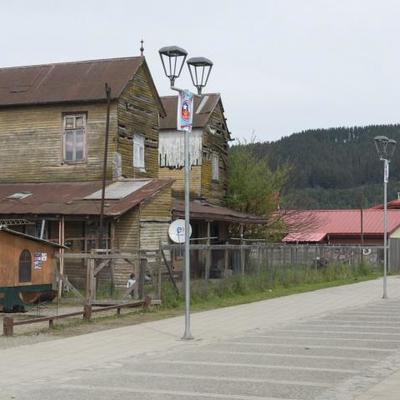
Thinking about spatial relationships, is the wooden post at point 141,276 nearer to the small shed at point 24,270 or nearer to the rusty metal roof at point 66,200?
the small shed at point 24,270

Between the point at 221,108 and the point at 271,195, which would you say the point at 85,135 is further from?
the point at 271,195

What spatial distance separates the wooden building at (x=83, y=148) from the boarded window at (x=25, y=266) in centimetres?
700

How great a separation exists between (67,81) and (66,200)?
6.83 metres

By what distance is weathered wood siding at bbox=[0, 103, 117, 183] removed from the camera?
29344mm

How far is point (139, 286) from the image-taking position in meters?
19.1

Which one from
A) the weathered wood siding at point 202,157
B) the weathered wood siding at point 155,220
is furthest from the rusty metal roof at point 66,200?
the weathered wood siding at point 202,157

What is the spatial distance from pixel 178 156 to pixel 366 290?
13242 mm

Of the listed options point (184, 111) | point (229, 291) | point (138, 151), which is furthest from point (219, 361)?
point (138, 151)

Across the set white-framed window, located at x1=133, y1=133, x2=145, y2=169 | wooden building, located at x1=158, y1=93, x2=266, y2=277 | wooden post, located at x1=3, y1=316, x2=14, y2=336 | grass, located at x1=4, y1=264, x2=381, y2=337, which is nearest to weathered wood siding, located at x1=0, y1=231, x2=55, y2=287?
grass, located at x1=4, y1=264, x2=381, y2=337

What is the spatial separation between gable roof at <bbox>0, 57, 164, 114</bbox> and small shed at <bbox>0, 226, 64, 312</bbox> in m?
11.2

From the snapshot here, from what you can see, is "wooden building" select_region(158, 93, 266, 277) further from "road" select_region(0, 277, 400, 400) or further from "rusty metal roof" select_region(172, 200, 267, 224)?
"road" select_region(0, 277, 400, 400)

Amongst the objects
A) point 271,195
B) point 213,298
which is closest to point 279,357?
point 213,298

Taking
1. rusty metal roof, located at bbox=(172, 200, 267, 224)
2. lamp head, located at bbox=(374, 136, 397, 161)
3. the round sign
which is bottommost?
the round sign

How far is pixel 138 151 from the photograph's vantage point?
103 feet
